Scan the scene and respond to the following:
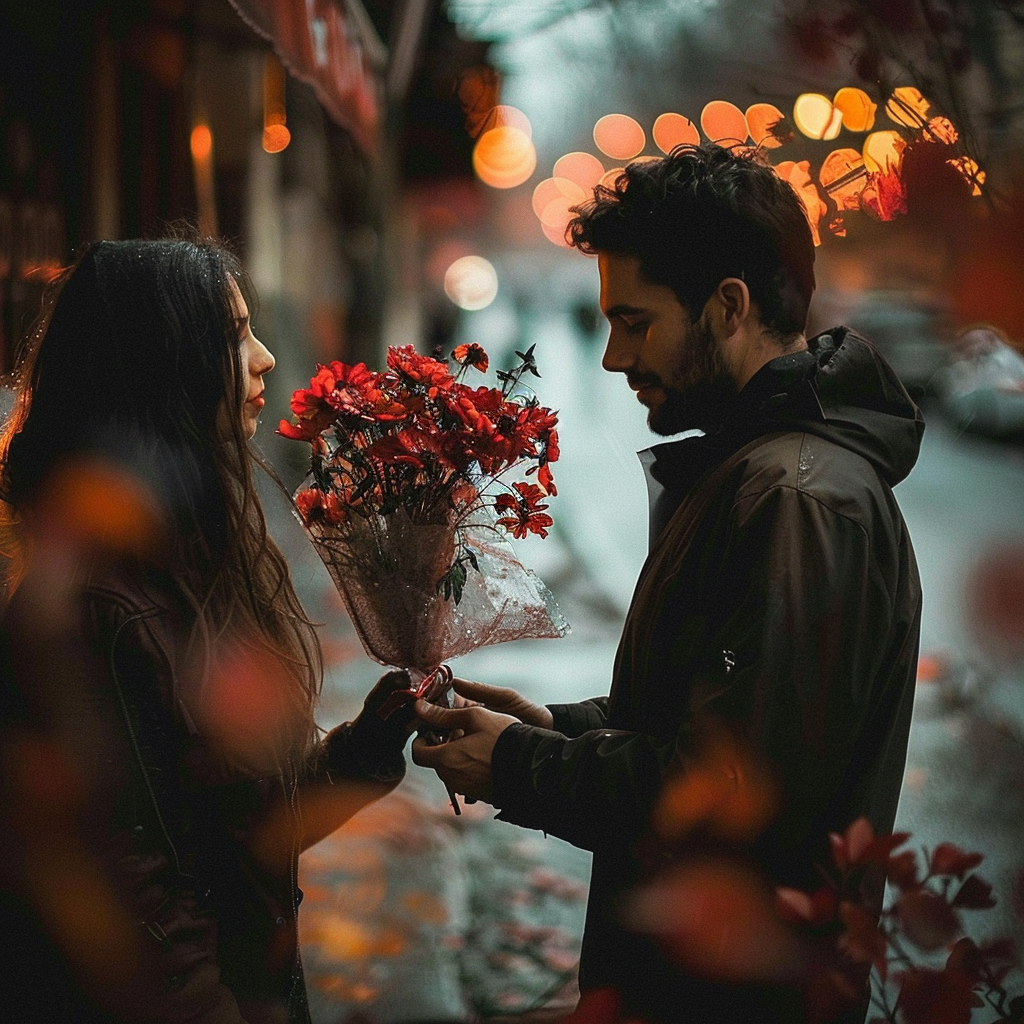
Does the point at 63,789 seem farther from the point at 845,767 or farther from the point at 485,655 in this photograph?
the point at 485,655

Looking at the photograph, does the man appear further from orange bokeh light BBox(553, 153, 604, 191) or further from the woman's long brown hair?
orange bokeh light BBox(553, 153, 604, 191)

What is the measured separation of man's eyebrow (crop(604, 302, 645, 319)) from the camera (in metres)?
2.11

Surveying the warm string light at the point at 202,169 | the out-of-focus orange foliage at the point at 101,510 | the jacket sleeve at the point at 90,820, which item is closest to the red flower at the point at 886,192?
the out-of-focus orange foliage at the point at 101,510

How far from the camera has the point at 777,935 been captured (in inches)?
72.5

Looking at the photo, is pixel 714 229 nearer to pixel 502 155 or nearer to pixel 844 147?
pixel 844 147

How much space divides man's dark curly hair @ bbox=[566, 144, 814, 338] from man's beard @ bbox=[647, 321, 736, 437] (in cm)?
6

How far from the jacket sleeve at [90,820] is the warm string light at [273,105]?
6.78 m

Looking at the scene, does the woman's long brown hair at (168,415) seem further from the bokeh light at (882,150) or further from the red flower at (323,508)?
the bokeh light at (882,150)

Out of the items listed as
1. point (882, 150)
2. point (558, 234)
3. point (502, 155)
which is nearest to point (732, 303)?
point (882, 150)

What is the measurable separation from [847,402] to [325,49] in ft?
12.7

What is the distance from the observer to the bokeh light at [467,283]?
2814cm

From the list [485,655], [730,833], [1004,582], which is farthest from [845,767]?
[1004,582]

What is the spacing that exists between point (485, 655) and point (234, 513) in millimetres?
5390

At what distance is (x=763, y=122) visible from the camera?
2477mm
